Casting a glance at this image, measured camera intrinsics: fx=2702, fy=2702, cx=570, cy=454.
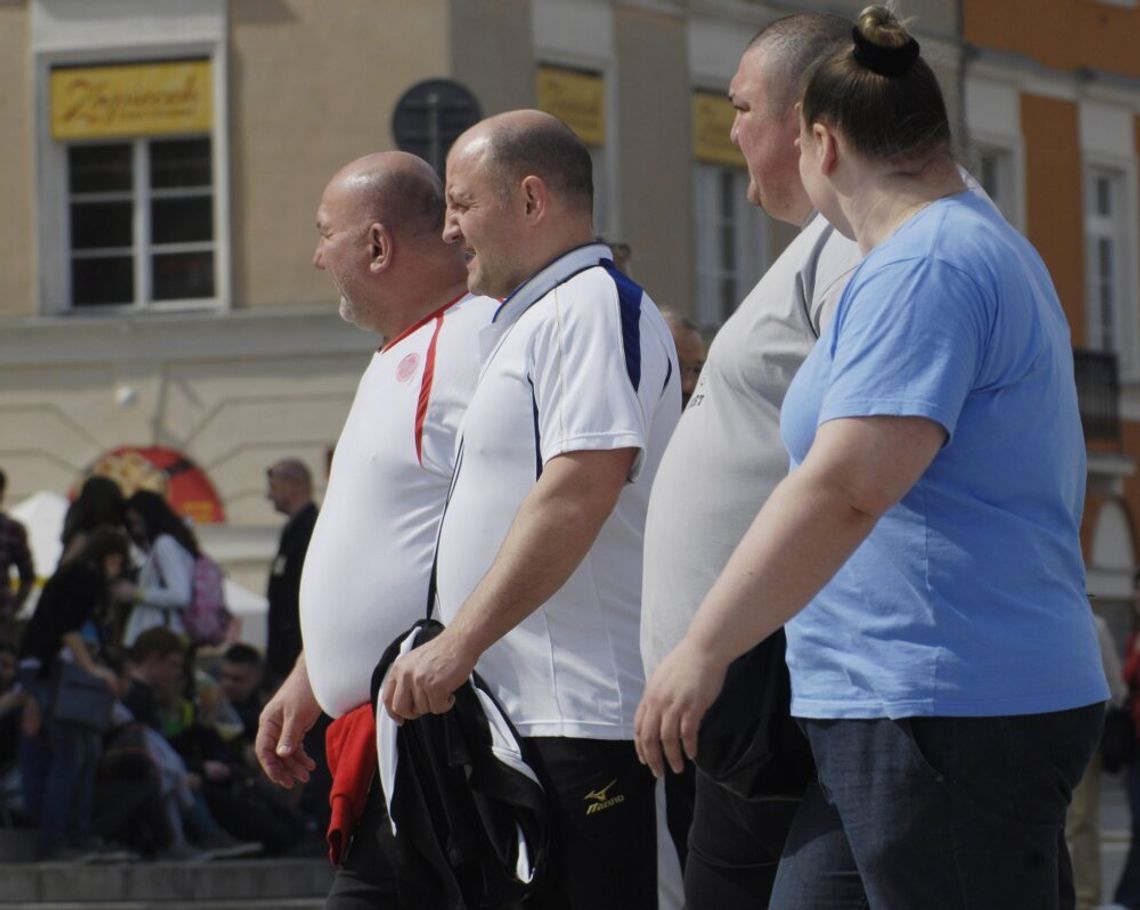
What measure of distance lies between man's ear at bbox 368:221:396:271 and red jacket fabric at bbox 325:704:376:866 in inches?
35.8

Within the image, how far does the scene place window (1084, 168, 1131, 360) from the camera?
30.4 metres

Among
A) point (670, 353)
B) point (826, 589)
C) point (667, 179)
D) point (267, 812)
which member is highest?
point (667, 179)

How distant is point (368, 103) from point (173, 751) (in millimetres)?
10814

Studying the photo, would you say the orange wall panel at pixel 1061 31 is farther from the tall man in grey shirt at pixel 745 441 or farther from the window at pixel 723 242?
the tall man in grey shirt at pixel 745 441

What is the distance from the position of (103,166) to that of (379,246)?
57.7 feet

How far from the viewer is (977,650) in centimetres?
351

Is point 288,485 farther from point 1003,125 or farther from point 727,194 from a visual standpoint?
point 1003,125

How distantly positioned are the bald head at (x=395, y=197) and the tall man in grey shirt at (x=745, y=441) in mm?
1030

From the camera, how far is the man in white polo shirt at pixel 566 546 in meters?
4.46

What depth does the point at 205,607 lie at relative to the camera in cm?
1298

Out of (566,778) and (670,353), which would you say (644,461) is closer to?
(670,353)

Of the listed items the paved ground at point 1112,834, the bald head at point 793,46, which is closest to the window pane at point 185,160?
the paved ground at point 1112,834

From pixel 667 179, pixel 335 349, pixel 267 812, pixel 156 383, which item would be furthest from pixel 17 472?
pixel 267 812

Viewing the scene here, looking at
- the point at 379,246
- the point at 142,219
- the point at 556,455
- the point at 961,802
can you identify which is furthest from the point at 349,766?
Answer: the point at 142,219
